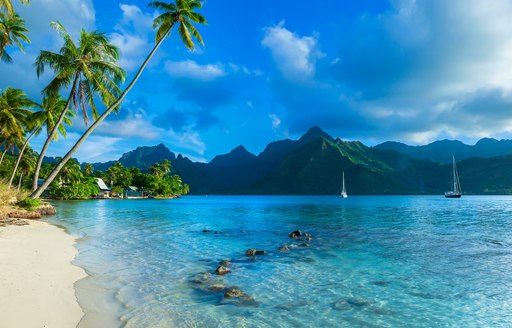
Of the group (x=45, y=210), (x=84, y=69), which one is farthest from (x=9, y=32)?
(x=45, y=210)

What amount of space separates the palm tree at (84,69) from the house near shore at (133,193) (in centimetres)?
11888

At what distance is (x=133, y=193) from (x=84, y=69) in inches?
5462

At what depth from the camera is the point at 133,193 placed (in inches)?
6024

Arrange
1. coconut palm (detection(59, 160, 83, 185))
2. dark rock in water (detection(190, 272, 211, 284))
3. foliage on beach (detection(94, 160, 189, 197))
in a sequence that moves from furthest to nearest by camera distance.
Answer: foliage on beach (detection(94, 160, 189, 197))
coconut palm (detection(59, 160, 83, 185))
dark rock in water (detection(190, 272, 211, 284))

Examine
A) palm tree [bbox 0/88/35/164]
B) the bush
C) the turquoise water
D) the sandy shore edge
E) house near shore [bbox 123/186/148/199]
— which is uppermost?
palm tree [bbox 0/88/35/164]

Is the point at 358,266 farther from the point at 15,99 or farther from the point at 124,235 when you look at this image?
the point at 15,99

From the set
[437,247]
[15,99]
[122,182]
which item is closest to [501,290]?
[437,247]

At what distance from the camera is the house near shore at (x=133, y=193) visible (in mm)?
139375

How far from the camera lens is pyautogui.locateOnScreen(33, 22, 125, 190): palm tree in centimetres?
2581

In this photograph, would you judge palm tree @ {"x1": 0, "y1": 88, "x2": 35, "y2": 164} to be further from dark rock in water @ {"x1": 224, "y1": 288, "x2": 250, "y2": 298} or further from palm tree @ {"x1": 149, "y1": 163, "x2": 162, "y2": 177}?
palm tree @ {"x1": 149, "y1": 163, "x2": 162, "y2": 177}

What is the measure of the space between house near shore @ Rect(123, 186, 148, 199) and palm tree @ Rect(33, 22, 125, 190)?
11888 cm

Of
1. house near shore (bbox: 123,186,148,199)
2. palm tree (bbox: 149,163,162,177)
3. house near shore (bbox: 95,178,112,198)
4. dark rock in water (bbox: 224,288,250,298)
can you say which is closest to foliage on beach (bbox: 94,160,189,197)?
palm tree (bbox: 149,163,162,177)

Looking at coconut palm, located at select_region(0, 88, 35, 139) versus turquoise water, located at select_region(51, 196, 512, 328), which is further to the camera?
coconut palm, located at select_region(0, 88, 35, 139)

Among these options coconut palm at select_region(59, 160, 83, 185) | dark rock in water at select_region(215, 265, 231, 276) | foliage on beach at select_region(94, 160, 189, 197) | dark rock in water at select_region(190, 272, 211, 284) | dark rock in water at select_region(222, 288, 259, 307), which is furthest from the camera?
foliage on beach at select_region(94, 160, 189, 197)
